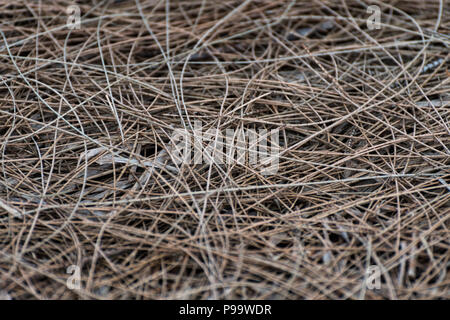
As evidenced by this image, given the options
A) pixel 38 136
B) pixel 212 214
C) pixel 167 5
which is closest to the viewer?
pixel 212 214

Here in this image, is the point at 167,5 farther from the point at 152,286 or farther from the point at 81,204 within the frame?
the point at 152,286

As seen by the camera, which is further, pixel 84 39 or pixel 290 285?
pixel 84 39

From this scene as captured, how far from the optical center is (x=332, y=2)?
2719mm

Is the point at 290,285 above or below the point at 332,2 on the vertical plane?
below

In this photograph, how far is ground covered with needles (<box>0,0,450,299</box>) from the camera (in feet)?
5.14

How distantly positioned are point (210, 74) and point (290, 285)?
1.30 meters

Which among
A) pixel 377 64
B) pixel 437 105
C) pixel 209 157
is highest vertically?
pixel 377 64

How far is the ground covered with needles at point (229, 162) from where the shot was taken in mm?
1566

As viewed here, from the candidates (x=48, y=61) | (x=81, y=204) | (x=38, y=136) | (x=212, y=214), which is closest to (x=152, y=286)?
(x=212, y=214)

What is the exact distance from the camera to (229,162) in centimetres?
189

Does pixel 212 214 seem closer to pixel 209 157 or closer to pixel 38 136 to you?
pixel 209 157
